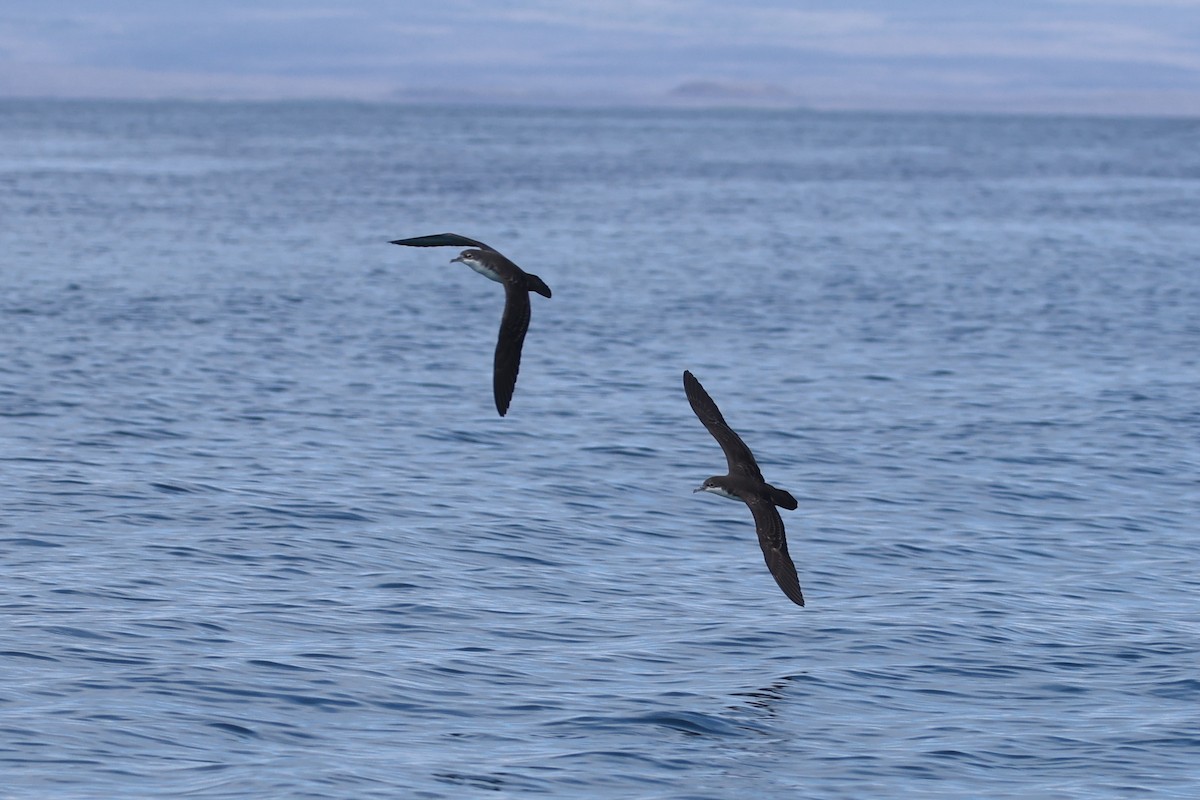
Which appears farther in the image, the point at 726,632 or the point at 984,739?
the point at 726,632

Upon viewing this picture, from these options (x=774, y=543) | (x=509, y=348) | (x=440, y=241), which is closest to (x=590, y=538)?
(x=774, y=543)

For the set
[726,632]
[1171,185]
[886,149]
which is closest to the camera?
[726,632]

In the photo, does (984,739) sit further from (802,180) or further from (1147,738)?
(802,180)

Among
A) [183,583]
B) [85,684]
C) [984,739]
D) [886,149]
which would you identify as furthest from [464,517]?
[886,149]

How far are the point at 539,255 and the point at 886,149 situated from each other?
402 feet

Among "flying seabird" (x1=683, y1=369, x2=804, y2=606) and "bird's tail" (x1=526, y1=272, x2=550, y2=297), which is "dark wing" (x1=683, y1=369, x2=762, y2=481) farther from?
"bird's tail" (x1=526, y1=272, x2=550, y2=297)

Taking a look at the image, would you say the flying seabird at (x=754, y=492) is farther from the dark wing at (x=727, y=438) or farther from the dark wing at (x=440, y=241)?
the dark wing at (x=440, y=241)

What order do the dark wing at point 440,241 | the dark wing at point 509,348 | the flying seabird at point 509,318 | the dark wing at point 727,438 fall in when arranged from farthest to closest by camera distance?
1. the dark wing at point 727,438
2. the dark wing at point 509,348
3. the flying seabird at point 509,318
4. the dark wing at point 440,241

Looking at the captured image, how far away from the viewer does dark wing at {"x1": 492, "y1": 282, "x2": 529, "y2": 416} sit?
46.6 ft

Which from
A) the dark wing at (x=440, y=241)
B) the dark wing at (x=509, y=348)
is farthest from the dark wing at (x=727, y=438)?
the dark wing at (x=440, y=241)

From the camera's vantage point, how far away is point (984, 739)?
558 inches

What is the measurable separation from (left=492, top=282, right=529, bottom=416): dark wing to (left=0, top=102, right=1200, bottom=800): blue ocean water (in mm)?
2668

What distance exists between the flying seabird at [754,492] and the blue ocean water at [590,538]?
1050 mm

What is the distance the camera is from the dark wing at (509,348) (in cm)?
1422
